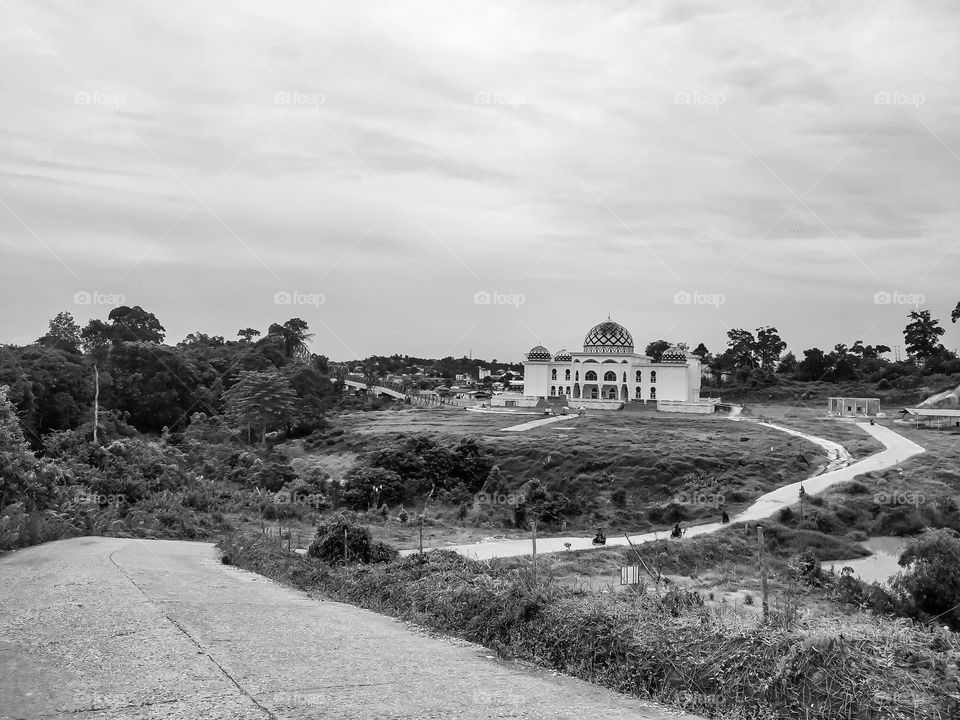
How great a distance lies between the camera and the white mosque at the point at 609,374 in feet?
215

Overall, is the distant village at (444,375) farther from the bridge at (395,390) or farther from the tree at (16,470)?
the tree at (16,470)

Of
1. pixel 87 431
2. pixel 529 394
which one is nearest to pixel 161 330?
pixel 529 394

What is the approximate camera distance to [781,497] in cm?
2711

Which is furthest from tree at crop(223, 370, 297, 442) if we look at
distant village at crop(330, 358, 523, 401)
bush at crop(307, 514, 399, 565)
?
distant village at crop(330, 358, 523, 401)

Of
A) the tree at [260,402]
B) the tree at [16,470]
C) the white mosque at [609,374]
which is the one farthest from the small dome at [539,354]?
the tree at [16,470]

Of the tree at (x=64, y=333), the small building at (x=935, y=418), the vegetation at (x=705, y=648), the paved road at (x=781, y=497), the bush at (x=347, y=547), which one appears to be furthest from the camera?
the tree at (x=64, y=333)

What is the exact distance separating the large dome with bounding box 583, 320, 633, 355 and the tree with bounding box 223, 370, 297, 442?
1194 inches

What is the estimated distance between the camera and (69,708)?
6.45 meters

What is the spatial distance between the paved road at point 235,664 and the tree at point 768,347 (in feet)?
292

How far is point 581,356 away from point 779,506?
4399 cm

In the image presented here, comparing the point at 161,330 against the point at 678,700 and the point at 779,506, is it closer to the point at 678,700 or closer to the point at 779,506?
the point at 779,506

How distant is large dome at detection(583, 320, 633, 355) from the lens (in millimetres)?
69500
